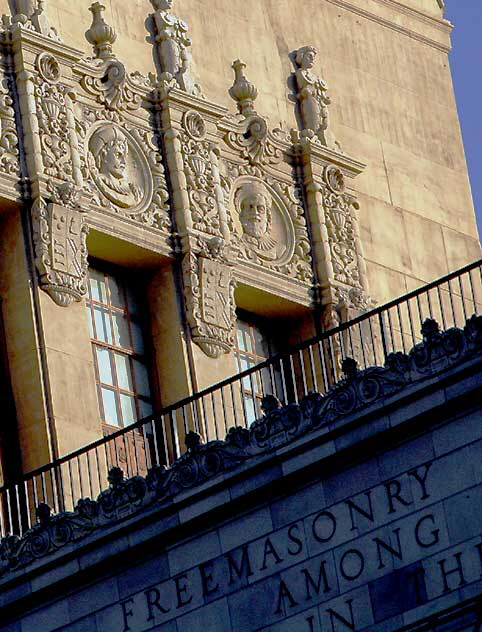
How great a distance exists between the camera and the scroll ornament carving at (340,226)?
44812 mm

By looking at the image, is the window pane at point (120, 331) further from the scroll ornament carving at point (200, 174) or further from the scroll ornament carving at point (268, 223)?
the scroll ornament carving at point (268, 223)

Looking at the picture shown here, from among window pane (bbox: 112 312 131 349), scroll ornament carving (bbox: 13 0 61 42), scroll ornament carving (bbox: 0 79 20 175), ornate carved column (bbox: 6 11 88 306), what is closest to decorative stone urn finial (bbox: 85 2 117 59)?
ornate carved column (bbox: 6 11 88 306)

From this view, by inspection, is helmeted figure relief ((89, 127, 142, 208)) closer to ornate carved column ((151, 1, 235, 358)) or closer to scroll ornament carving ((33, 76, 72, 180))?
scroll ornament carving ((33, 76, 72, 180))

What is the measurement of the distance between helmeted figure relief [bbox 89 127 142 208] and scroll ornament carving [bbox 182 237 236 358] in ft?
3.67

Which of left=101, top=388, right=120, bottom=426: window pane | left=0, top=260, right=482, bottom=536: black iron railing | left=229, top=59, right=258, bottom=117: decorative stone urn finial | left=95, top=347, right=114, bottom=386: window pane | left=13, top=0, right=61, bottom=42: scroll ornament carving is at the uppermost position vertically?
left=229, top=59, right=258, bottom=117: decorative stone urn finial

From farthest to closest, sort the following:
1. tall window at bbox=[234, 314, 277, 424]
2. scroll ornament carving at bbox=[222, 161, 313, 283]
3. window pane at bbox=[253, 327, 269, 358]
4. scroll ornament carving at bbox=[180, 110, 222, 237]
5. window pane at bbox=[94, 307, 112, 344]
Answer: window pane at bbox=[253, 327, 269, 358] < scroll ornament carving at bbox=[222, 161, 313, 283] < scroll ornament carving at bbox=[180, 110, 222, 237] < tall window at bbox=[234, 314, 277, 424] < window pane at bbox=[94, 307, 112, 344]

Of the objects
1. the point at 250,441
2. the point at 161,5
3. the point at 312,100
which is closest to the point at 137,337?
the point at 161,5

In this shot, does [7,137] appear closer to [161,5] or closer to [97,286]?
[97,286]

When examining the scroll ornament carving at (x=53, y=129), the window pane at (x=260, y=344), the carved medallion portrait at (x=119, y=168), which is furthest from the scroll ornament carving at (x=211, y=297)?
the scroll ornament carving at (x=53, y=129)

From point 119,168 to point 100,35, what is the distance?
1930 mm

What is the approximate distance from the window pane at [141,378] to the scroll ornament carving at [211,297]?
0.77 meters

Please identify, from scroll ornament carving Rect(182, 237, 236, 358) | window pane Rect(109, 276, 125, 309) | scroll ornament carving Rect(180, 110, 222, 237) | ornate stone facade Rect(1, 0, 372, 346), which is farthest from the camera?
scroll ornament carving Rect(180, 110, 222, 237)

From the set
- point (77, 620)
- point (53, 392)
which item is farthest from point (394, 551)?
point (53, 392)

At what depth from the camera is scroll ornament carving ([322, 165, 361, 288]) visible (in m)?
44.8
